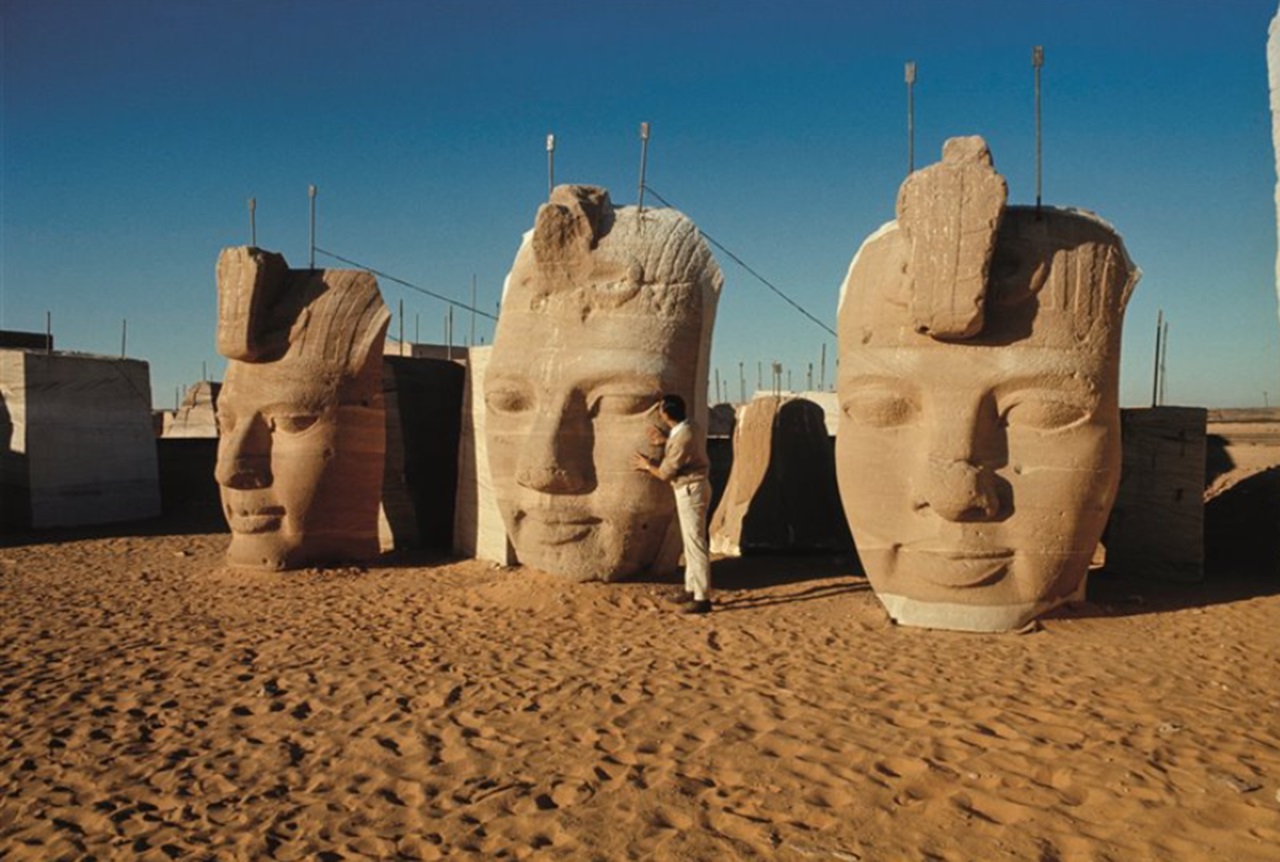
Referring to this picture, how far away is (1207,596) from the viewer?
6.82 metres

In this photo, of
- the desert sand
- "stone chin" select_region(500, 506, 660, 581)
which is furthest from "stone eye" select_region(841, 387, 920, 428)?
"stone chin" select_region(500, 506, 660, 581)

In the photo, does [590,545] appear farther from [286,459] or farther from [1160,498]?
[1160,498]

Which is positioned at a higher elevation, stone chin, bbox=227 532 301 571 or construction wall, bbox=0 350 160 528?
construction wall, bbox=0 350 160 528

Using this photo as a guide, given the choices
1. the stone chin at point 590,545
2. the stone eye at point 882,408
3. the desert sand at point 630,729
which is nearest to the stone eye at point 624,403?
the stone chin at point 590,545

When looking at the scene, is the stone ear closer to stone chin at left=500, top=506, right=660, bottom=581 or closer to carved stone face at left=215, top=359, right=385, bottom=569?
stone chin at left=500, top=506, right=660, bottom=581

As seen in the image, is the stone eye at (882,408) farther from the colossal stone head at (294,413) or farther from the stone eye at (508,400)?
the colossal stone head at (294,413)

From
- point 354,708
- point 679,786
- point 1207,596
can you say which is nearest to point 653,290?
point 354,708

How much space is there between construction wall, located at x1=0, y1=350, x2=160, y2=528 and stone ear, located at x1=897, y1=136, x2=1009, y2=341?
1020 centimetres

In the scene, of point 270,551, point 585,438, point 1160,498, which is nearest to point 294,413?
point 270,551

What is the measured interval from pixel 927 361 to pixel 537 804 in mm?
3574

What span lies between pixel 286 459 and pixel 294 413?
0.40 meters

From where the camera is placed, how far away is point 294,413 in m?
7.86

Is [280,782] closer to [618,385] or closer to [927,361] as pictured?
[618,385]

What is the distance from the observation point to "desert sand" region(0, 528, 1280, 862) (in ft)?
10.4
